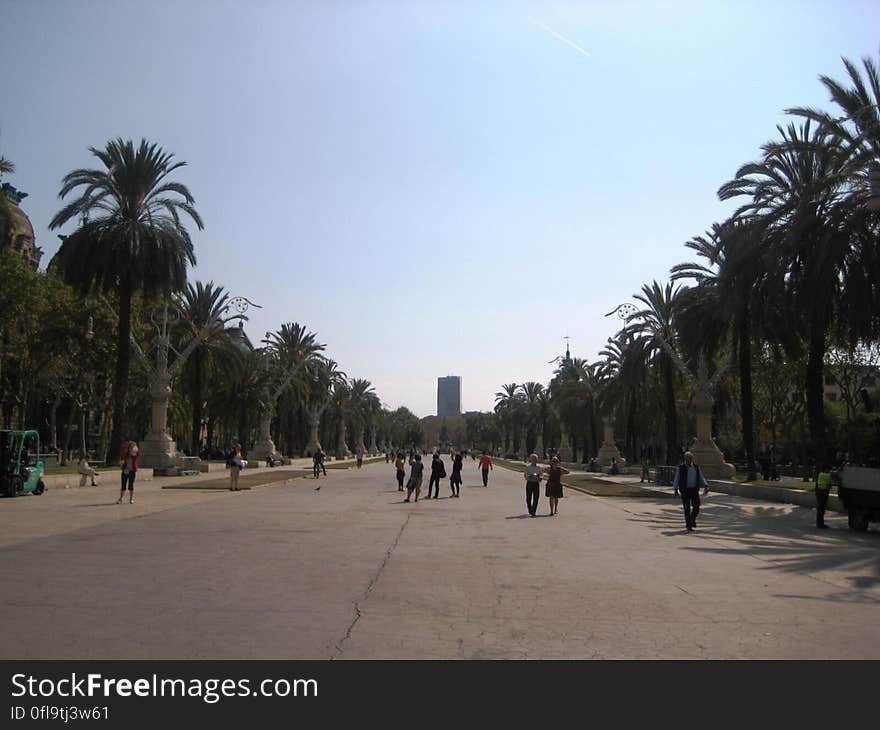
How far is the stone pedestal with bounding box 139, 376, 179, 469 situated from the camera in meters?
40.6

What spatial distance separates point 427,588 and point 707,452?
3460cm

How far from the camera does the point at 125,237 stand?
120 feet

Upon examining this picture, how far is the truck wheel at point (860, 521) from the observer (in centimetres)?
1803

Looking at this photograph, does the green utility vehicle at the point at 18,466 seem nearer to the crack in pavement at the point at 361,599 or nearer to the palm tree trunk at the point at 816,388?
the crack in pavement at the point at 361,599

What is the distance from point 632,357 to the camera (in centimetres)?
5059

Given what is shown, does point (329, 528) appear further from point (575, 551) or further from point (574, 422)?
point (574, 422)

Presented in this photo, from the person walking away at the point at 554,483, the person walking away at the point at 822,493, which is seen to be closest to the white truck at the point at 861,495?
the person walking away at the point at 822,493

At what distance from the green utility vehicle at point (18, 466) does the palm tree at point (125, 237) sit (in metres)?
9.99

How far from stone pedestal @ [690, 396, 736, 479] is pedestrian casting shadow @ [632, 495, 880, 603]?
16287 mm

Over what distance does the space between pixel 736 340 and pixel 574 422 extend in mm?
38940

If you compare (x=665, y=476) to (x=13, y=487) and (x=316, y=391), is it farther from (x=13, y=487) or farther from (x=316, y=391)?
(x=316, y=391)

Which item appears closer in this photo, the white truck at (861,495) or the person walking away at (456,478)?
the white truck at (861,495)

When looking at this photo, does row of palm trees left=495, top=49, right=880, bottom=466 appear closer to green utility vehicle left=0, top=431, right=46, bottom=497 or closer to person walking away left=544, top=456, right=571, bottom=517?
person walking away left=544, top=456, right=571, bottom=517

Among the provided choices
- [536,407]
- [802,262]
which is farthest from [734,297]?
[536,407]
